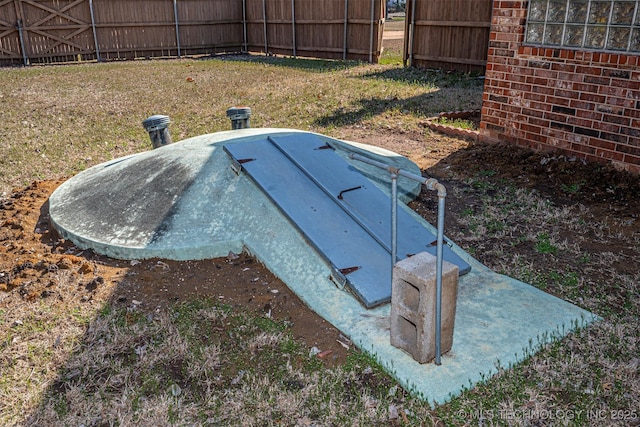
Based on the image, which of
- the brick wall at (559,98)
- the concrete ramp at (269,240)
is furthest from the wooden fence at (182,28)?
the concrete ramp at (269,240)

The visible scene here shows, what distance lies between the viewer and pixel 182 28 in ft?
63.6

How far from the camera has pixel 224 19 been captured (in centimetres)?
2000

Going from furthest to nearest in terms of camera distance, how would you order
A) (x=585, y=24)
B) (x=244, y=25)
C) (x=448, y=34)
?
(x=244, y=25), (x=448, y=34), (x=585, y=24)

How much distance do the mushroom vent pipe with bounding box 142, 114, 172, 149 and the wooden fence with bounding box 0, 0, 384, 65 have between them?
35.4ft

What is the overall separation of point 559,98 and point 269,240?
12.6ft

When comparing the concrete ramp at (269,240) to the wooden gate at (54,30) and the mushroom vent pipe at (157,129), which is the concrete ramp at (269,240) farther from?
the wooden gate at (54,30)

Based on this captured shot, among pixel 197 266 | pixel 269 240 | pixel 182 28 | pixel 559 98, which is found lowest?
pixel 197 266

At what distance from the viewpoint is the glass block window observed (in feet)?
17.8

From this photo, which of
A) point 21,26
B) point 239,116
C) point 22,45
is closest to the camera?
point 239,116

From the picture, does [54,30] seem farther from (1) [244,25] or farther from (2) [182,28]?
(1) [244,25]

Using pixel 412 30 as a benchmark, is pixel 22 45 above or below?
below

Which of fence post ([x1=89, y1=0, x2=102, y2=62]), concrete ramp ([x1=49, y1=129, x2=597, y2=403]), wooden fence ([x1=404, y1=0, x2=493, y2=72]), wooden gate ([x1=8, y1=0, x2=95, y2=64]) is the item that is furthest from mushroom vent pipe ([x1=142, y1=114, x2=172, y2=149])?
fence post ([x1=89, y1=0, x2=102, y2=62])

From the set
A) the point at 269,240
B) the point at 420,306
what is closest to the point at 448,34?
the point at 269,240

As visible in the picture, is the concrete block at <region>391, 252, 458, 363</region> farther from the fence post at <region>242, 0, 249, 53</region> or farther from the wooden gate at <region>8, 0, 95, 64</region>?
the fence post at <region>242, 0, 249, 53</region>
